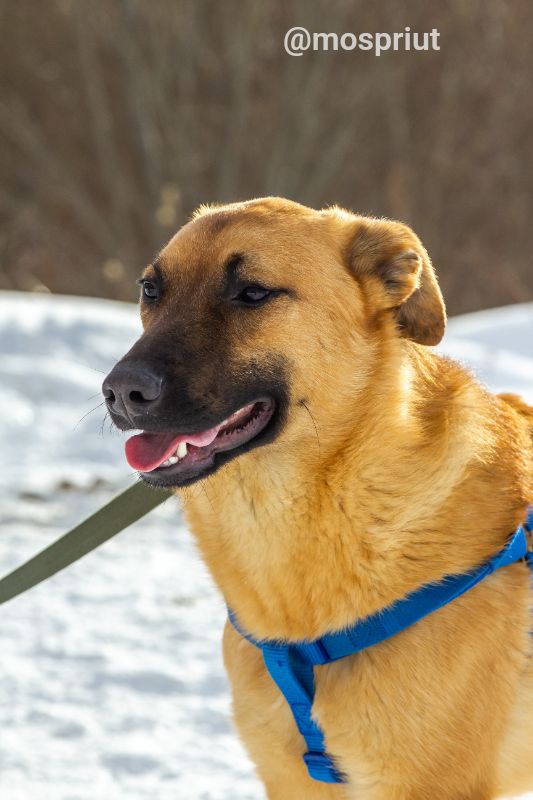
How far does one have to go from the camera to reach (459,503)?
7.63 feet

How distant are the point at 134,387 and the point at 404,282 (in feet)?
2.33

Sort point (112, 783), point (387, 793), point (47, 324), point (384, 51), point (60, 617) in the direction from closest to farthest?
point (387, 793), point (112, 783), point (60, 617), point (47, 324), point (384, 51)

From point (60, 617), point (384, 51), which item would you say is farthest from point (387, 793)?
point (384, 51)

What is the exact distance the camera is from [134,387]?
216 cm

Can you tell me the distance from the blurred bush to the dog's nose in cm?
1346

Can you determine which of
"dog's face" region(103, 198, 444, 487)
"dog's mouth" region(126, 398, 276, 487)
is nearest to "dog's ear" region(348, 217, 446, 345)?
"dog's face" region(103, 198, 444, 487)

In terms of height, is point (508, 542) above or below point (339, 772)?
above

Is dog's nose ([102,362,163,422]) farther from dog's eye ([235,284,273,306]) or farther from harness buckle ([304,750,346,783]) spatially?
harness buckle ([304,750,346,783])

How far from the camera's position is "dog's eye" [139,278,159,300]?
2.50 meters

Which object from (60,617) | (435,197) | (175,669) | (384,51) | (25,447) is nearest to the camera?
(175,669)

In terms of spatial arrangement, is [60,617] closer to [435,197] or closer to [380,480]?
[380,480]

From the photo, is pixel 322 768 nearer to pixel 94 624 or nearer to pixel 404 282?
pixel 404 282

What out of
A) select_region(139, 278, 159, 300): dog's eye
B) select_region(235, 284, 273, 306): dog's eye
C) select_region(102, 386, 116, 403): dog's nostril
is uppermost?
select_region(139, 278, 159, 300): dog's eye

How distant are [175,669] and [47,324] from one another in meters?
4.20
